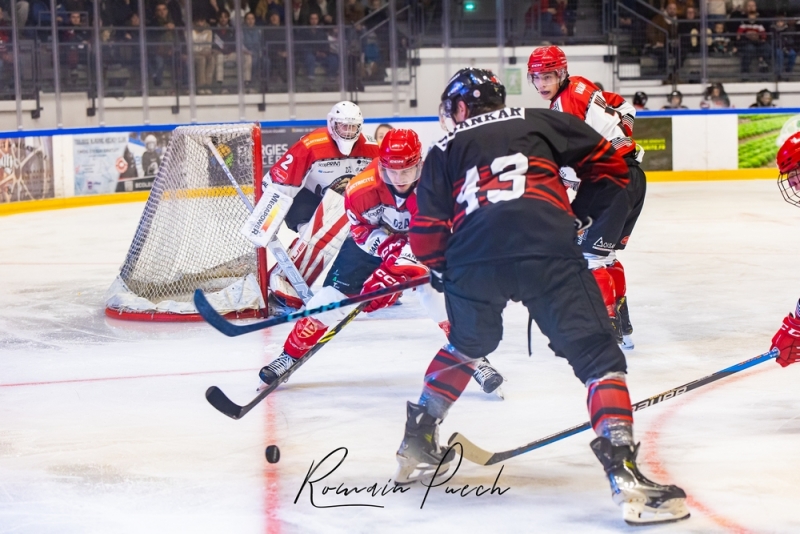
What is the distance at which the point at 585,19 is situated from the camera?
1173 centimetres

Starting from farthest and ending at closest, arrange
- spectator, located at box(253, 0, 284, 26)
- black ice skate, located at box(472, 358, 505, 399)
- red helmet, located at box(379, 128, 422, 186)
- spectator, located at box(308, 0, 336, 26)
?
1. spectator, located at box(308, 0, 336, 26)
2. spectator, located at box(253, 0, 284, 26)
3. black ice skate, located at box(472, 358, 505, 399)
4. red helmet, located at box(379, 128, 422, 186)

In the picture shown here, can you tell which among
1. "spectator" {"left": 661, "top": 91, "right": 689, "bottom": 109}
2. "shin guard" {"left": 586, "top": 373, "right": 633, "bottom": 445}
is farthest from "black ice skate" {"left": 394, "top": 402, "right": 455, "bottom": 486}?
"spectator" {"left": 661, "top": 91, "right": 689, "bottom": 109}

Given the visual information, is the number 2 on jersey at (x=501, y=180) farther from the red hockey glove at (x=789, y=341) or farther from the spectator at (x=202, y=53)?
the spectator at (x=202, y=53)

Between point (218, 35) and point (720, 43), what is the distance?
5.29 meters

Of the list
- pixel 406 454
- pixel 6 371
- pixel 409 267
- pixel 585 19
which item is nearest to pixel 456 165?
pixel 406 454

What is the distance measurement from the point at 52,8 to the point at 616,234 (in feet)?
24.6

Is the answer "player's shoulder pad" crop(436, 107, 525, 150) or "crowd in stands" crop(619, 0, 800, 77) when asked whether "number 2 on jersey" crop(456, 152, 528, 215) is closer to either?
"player's shoulder pad" crop(436, 107, 525, 150)

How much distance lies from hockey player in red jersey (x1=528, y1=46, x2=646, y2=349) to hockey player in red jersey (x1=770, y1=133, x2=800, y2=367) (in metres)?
0.96

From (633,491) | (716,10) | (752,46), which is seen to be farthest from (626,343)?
(716,10)

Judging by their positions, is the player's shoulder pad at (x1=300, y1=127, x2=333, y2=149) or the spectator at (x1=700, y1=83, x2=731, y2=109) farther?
the spectator at (x1=700, y1=83, x2=731, y2=109)

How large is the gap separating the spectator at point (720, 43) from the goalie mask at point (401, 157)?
8.83 m

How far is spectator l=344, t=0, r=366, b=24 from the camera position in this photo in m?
10.8

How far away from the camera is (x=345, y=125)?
193 inches

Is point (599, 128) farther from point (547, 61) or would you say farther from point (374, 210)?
point (374, 210)
